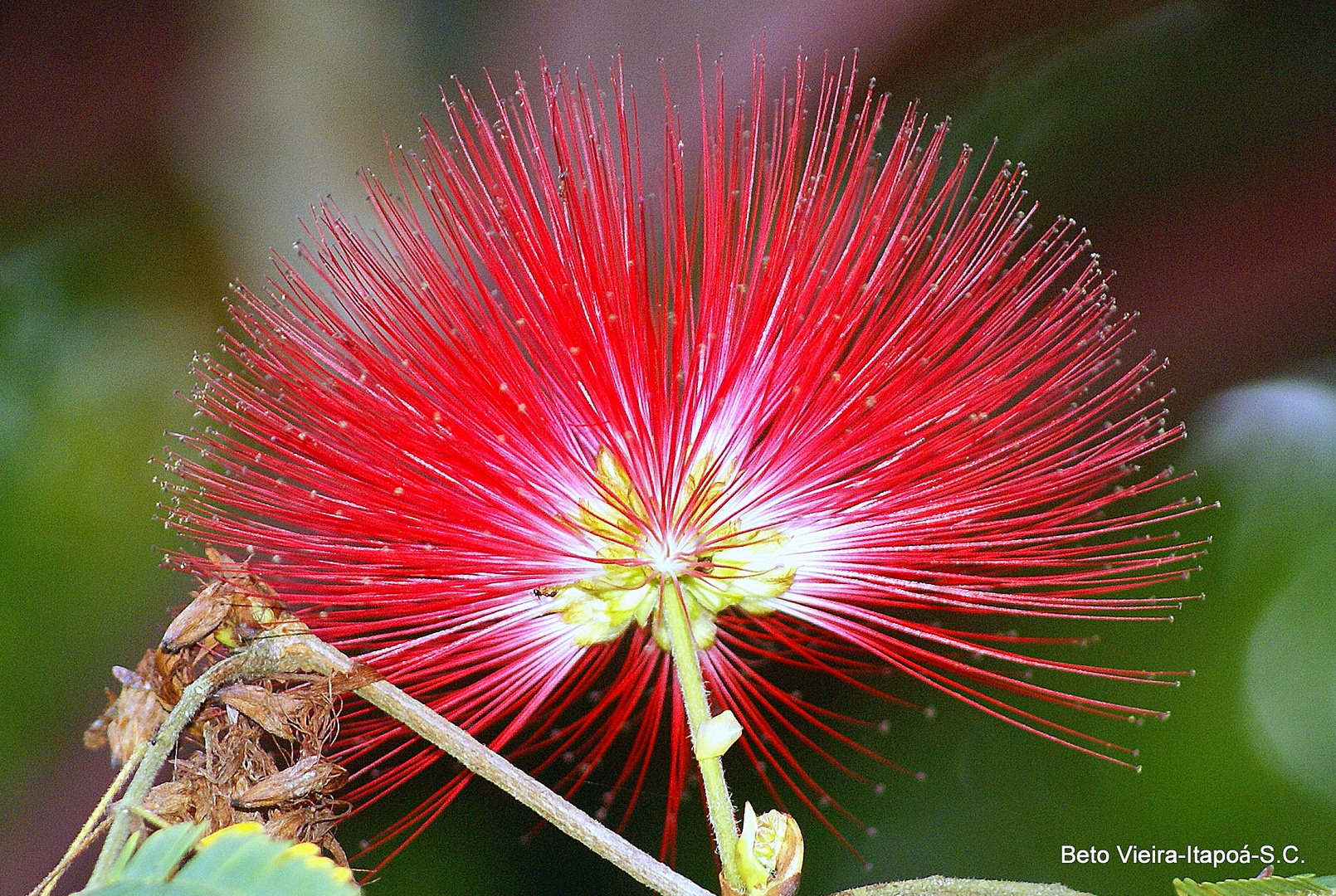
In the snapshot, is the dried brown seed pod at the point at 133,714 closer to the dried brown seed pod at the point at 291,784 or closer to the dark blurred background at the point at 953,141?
the dried brown seed pod at the point at 291,784

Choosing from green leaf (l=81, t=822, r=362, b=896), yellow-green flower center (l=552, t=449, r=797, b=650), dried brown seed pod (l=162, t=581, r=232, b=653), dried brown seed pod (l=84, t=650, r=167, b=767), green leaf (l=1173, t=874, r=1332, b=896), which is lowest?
green leaf (l=1173, t=874, r=1332, b=896)

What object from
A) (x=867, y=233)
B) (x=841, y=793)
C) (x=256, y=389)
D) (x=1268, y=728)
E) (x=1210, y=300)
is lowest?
(x=841, y=793)

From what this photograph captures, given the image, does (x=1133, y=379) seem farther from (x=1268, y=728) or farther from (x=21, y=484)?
(x=21, y=484)

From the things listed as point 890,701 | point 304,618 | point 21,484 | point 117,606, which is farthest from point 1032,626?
point 21,484

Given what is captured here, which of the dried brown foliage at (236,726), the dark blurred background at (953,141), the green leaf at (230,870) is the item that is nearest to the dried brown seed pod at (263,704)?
the dried brown foliage at (236,726)

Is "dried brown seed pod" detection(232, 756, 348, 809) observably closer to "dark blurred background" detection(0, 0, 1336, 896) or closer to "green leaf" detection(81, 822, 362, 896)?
"green leaf" detection(81, 822, 362, 896)

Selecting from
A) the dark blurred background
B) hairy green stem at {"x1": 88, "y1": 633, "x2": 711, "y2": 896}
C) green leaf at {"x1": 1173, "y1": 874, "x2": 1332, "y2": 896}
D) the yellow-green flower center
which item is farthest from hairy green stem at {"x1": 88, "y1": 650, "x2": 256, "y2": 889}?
the dark blurred background
